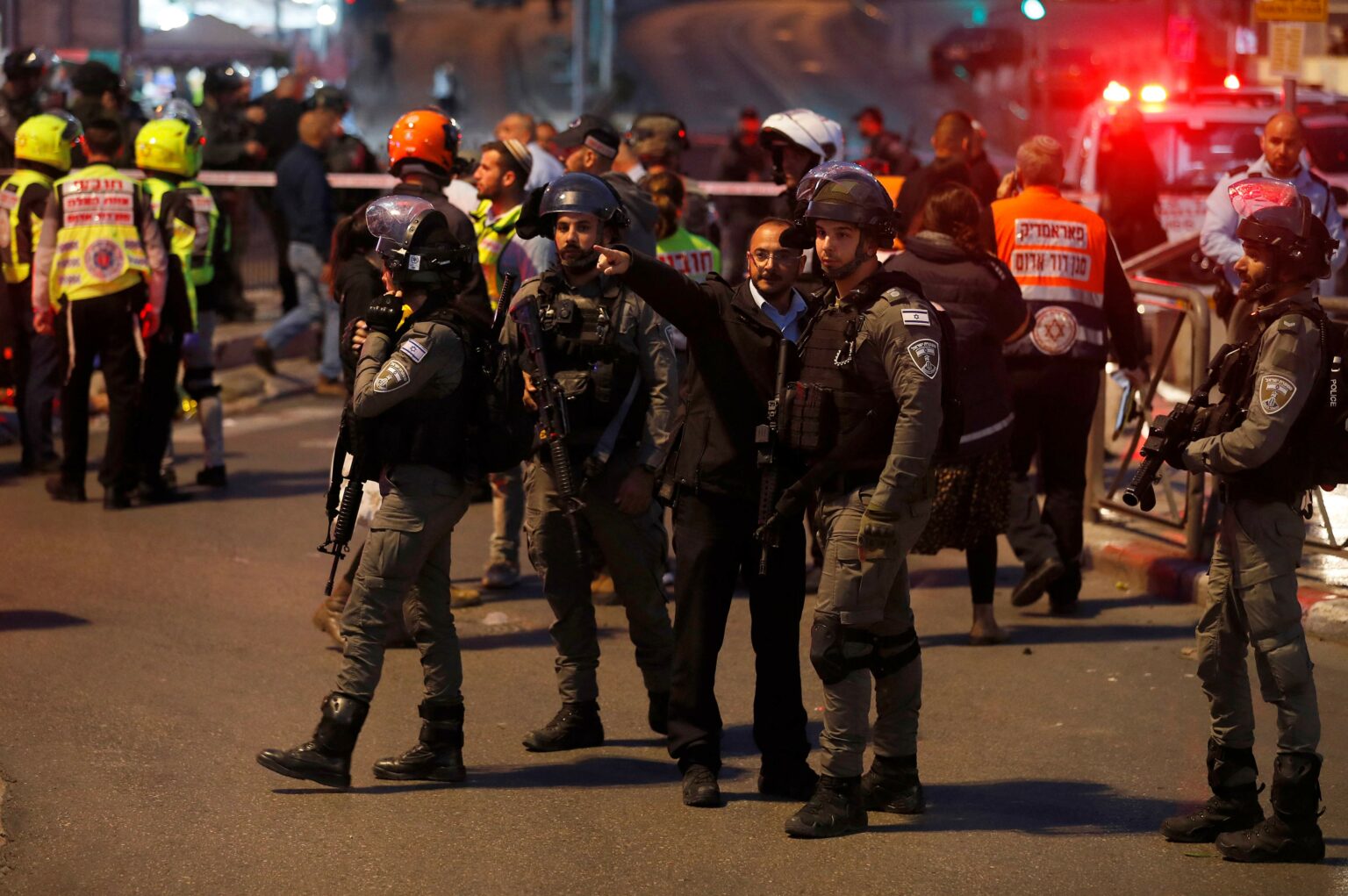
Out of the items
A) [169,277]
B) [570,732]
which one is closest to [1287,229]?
[570,732]

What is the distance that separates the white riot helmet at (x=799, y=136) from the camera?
8.36 metres

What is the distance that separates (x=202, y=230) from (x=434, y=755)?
17.7 feet

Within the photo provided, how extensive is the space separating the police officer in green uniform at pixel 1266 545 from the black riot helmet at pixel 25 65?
11.2 m

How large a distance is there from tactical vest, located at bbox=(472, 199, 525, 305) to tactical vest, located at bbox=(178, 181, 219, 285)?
2280mm

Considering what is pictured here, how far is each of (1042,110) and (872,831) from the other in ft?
89.8

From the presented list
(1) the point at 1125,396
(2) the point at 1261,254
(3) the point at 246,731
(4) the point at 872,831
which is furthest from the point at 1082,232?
(3) the point at 246,731

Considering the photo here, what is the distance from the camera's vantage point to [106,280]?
10.4 metres

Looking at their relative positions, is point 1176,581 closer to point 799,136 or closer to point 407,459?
point 799,136

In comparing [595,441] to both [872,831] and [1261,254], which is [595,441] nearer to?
[872,831]

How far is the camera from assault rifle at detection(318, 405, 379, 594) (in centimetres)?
609

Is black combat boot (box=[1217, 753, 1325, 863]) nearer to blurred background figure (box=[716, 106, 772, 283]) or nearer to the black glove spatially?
the black glove

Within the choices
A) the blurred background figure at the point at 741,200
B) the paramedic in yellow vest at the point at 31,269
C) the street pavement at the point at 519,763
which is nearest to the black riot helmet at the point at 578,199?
the street pavement at the point at 519,763

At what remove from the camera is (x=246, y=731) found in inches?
264

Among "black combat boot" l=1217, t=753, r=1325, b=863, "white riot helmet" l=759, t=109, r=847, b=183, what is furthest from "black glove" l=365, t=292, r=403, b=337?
"black combat boot" l=1217, t=753, r=1325, b=863
